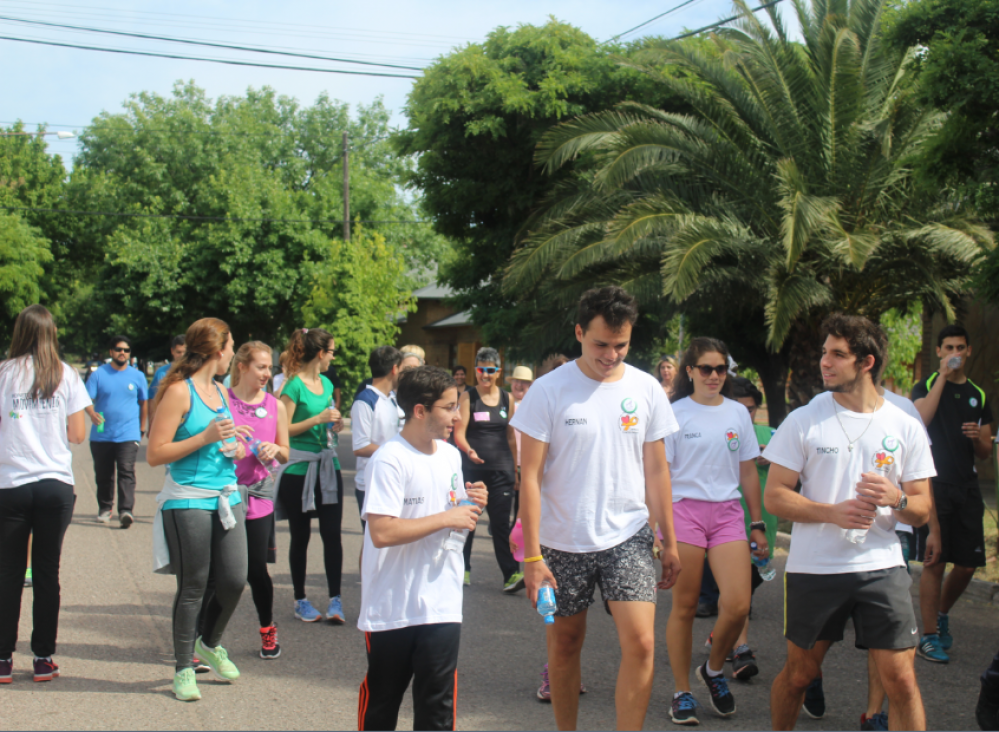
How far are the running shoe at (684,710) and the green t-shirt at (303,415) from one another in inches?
114

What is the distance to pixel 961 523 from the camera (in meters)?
5.77

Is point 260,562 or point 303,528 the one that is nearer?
point 260,562

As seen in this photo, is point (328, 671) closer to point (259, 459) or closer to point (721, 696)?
point (259, 459)

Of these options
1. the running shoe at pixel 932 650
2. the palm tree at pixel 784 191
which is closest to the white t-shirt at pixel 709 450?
the running shoe at pixel 932 650

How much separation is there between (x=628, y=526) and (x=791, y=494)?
67cm

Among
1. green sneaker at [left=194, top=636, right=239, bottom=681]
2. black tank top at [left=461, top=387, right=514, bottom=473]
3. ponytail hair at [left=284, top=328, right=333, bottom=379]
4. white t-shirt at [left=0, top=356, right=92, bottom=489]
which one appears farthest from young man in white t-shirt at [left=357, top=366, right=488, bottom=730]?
black tank top at [left=461, top=387, right=514, bottom=473]

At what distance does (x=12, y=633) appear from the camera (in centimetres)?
482

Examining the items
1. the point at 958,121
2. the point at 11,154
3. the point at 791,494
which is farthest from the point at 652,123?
the point at 11,154

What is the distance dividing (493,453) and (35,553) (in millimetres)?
3534

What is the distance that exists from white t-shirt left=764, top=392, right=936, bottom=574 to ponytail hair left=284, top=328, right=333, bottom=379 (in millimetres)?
3441

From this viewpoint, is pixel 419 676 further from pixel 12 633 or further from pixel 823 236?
pixel 823 236

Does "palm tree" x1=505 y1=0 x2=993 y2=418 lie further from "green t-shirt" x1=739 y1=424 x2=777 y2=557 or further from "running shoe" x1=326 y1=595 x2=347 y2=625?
"running shoe" x1=326 y1=595 x2=347 y2=625

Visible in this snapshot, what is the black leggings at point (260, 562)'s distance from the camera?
5227mm

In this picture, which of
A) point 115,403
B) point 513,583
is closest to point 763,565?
point 513,583
